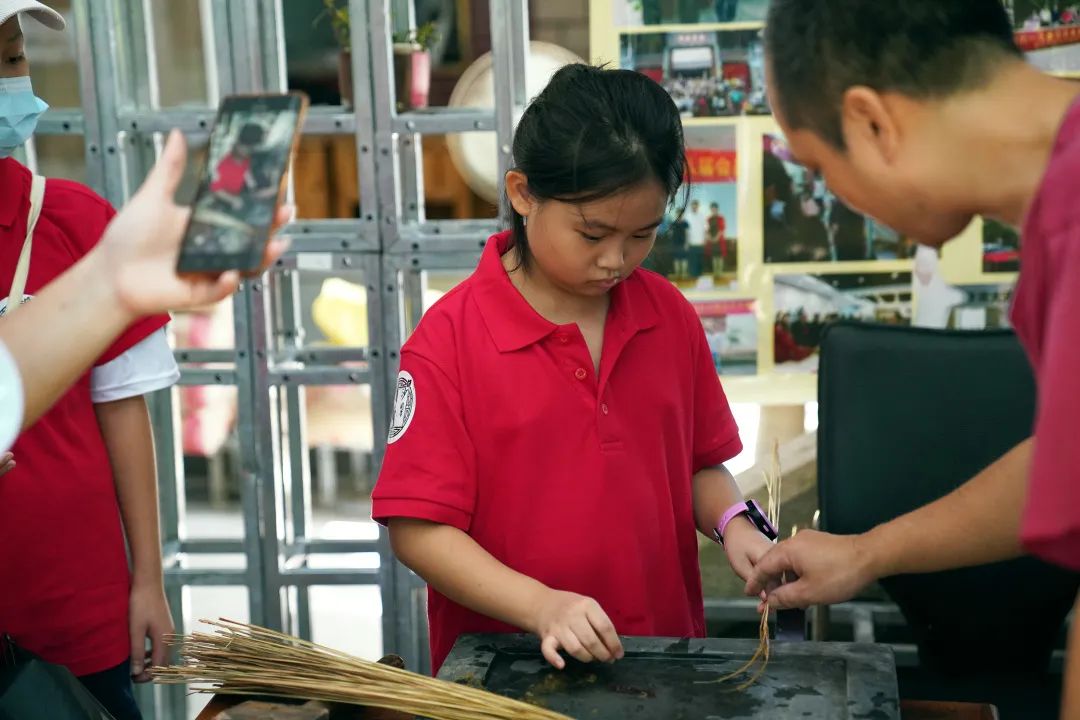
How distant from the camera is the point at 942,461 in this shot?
215 cm

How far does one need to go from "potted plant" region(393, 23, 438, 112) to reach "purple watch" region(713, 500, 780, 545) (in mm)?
1383

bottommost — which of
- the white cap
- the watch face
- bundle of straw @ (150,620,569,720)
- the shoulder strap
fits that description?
bundle of straw @ (150,620,569,720)

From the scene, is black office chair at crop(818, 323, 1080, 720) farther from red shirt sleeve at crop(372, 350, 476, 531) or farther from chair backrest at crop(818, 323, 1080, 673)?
red shirt sleeve at crop(372, 350, 476, 531)

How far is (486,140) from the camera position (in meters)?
2.89

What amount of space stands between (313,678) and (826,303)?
1818 millimetres

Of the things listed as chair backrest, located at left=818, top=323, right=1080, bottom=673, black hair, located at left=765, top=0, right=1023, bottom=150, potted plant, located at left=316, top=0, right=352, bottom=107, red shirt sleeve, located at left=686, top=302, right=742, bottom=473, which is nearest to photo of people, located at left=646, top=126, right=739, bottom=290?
chair backrest, located at left=818, top=323, right=1080, bottom=673

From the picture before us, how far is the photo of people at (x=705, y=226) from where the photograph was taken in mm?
2820

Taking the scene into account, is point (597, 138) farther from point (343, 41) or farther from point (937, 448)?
point (343, 41)

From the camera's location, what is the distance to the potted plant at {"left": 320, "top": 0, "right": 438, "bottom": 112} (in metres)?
2.71

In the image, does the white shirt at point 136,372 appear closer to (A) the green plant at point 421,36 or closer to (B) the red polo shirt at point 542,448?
(B) the red polo shirt at point 542,448

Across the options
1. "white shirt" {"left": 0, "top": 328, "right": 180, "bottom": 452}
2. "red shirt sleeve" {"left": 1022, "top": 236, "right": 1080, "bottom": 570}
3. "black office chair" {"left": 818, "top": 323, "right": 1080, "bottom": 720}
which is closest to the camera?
"red shirt sleeve" {"left": 1022, "top": 236, "right": 1080, "bottom": 570}

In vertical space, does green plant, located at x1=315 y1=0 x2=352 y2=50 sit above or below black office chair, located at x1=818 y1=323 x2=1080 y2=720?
above

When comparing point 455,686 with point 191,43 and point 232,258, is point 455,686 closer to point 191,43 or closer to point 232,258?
point 232,258

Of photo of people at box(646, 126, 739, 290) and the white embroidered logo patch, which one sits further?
photo of people at box(646, 126, 739, 290)
